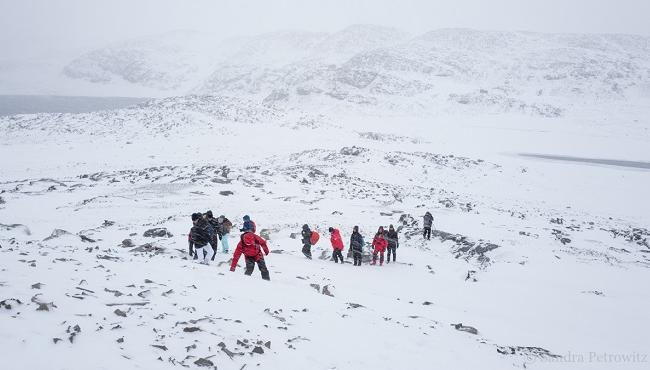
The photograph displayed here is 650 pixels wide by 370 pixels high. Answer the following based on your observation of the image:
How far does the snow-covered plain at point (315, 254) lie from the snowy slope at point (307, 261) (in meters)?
0.07

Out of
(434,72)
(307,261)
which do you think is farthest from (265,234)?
(434,72)

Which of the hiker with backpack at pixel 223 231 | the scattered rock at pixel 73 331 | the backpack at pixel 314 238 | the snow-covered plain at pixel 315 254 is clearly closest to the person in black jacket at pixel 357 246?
the snow-covered plain at pixel 315 254

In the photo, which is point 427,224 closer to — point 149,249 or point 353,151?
point 149,249

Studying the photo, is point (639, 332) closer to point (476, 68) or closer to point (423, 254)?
point (423, 254)

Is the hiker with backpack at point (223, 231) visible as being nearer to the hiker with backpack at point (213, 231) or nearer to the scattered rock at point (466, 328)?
the hiker with backpack at point (213, 231)

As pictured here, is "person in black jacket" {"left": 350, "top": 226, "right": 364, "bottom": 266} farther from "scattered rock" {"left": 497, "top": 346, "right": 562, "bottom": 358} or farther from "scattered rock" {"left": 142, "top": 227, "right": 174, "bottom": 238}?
"scattered rock" {"left": 497, "top": 346, "right": 562, "bottom": 358}

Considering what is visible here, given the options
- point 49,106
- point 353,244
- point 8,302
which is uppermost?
point 49,106

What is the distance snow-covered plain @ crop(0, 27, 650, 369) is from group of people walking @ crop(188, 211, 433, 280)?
56 centimetres

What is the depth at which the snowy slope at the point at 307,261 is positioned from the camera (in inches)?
268

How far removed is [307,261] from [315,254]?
1.46 m

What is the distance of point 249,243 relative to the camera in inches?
433

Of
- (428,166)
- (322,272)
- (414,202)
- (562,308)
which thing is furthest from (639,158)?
(322,272)

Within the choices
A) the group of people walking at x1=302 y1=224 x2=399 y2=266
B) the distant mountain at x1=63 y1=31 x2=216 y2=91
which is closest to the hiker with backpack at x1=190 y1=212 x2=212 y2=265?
the group of people walking at x1=302 y1=224 x2=399 y2=266

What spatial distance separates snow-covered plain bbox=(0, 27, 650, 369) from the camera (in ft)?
22.5
